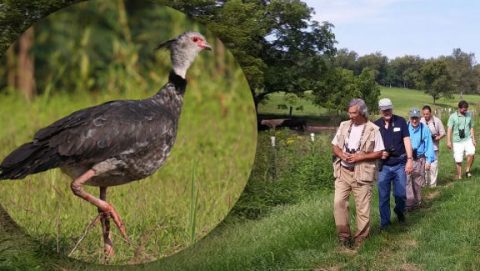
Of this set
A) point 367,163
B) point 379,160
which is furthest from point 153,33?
point 379,160

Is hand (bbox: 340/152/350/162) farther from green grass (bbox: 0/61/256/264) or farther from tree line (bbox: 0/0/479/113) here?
green grass (bbox: 0/61/256/264)

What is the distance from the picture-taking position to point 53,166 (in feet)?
13.8

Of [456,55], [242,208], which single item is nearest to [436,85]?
[456,55]

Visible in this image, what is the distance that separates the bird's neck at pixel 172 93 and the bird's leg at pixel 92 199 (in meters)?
0.67

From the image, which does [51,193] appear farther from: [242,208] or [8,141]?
[242,208]

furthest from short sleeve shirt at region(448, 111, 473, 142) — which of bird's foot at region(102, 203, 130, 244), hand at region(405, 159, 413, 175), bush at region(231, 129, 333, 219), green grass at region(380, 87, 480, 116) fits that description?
green grass at region(380, 87, 480, 116)

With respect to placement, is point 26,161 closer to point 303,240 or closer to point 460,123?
point 303,240

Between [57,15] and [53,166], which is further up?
[57,15]

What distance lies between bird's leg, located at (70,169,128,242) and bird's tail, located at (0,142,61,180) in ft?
0.78

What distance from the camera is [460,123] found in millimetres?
12766

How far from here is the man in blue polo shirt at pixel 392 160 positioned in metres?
8.24

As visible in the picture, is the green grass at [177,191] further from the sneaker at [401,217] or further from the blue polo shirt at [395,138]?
the sneaker at [401,217]

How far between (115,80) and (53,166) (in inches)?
27.8

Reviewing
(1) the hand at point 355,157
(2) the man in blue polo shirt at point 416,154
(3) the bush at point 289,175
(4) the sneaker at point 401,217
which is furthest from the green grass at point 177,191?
(2) the man in blue polo shirt at point 416,154
